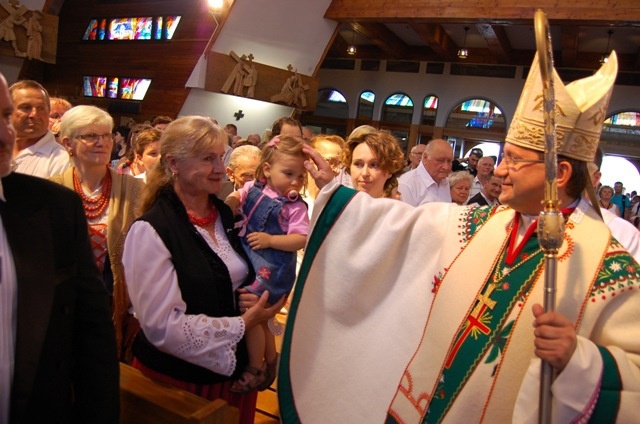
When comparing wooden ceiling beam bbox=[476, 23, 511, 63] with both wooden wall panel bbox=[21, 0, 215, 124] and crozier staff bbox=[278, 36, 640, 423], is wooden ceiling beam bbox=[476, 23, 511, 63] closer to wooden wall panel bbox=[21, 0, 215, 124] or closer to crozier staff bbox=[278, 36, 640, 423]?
wooden wall panel bbox=[21, 0, 215, 124]

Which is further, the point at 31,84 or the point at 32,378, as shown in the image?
the point at 31,84

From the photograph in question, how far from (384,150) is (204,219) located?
1.14 m

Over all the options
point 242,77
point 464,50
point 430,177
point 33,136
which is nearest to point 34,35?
point 242,77

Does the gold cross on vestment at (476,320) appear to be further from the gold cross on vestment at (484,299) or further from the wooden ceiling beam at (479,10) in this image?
the wooden ceiling beam at (479,10)

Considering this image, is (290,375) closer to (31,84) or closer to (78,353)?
(78,353)

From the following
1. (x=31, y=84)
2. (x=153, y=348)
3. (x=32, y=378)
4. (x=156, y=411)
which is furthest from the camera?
(x=31, y=84)

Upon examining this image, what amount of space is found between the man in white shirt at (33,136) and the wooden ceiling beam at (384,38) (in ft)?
28.5

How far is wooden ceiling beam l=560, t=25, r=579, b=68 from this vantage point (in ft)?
31.1

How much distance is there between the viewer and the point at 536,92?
1484 millimetres

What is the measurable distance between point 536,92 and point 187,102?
27.3 feet

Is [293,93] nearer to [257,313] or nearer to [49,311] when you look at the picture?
[257,313]

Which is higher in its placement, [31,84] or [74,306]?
[31,84]

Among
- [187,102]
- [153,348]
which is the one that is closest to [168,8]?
[187,102]

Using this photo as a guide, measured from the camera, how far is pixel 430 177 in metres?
4.27
